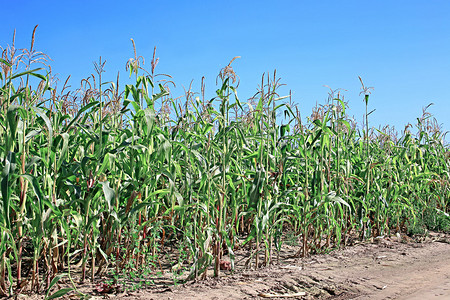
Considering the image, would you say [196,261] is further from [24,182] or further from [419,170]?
[419,170]

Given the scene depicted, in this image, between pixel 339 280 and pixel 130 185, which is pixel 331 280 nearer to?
pixel 339 280

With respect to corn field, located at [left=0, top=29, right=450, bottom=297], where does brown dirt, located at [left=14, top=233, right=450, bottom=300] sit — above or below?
below

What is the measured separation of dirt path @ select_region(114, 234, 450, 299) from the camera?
2.92m

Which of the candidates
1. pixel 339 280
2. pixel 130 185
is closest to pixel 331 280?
pixel 339 280

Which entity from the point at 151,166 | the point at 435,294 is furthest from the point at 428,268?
Result: the point at 151,166

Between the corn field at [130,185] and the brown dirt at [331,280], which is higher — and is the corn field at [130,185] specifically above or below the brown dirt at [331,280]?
above

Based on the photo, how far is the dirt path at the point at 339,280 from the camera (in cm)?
292

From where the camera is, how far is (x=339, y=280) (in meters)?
3.33

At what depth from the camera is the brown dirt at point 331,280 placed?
2910 millimetres

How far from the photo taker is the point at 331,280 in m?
3.30

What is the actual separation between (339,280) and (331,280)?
0.27ft

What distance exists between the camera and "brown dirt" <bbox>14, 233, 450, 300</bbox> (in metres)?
2.91

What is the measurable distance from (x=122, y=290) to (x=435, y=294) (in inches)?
91.0

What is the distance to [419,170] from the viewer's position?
5.62 meters
